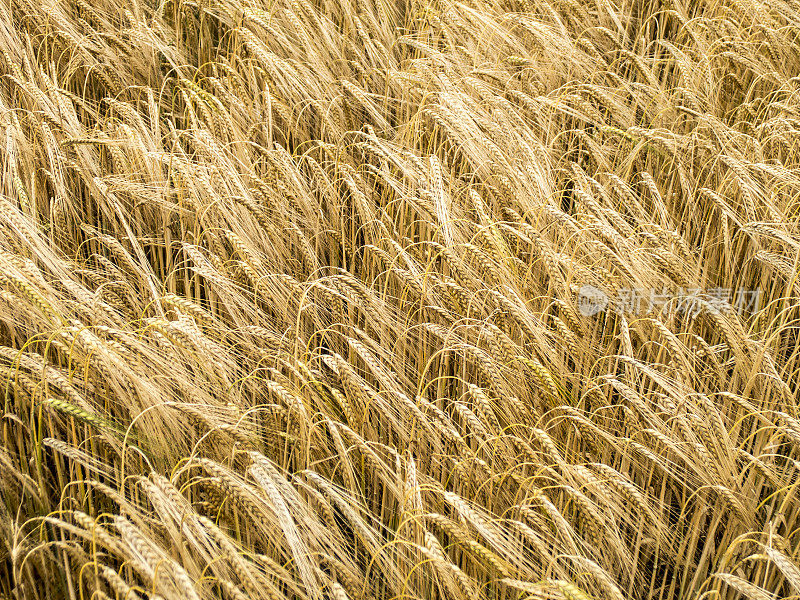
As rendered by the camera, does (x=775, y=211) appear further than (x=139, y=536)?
Yes

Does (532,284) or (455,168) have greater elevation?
(455,168)

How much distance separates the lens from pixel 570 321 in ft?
5.72

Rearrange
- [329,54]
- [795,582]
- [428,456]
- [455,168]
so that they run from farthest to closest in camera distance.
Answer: [329,54], [455,168], [428,456], [795,582]

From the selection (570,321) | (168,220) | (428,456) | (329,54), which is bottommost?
(428,456)

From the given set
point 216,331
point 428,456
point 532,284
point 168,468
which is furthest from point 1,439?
point 532,284

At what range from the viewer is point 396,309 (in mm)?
1783

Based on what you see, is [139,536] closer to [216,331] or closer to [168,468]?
[168,468]

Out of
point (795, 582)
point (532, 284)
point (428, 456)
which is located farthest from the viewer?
point (532, 284)

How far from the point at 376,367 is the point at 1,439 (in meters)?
0.86

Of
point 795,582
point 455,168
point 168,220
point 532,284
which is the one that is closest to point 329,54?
point 455,168

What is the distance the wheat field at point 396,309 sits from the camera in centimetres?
131

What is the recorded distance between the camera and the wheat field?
1.31 m

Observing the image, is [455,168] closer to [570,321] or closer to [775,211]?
[570,321]

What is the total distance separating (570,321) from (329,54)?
164cm
